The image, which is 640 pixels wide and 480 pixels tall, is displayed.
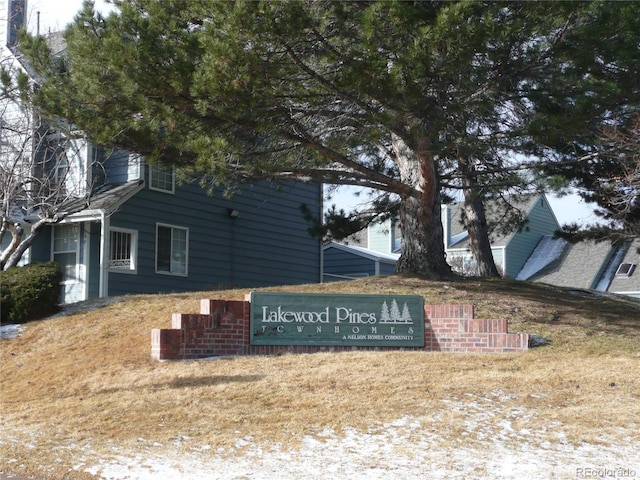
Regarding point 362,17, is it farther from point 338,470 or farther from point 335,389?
point 338,470

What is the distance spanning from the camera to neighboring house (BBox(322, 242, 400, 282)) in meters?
30.0

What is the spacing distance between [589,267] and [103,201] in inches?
794

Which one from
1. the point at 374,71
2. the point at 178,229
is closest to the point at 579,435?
the point at 374,71

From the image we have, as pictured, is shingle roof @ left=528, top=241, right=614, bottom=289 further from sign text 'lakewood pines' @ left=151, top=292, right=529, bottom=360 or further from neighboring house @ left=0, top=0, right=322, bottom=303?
sign text 'lakewood pines' @ left=151, top=292, right=529, bottom=360

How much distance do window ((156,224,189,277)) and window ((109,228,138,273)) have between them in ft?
2.60

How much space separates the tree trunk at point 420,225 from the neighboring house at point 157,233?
336cm

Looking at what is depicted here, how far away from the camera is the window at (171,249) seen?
21.3 m

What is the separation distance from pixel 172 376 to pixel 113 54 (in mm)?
4907

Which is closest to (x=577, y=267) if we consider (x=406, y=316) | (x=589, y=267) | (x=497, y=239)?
(x=589, y=267)

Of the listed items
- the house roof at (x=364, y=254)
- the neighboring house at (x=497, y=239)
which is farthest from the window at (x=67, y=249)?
the neighboring house at (x=497, y=239)

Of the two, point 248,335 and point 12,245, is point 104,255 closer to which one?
point 12,245

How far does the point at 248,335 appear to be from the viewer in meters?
13.0

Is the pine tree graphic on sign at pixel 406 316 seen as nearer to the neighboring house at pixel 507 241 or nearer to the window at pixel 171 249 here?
the window at pixel 171 249

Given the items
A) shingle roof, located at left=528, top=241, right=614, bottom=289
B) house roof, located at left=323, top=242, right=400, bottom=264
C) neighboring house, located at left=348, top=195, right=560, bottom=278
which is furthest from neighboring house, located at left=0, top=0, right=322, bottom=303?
shingle roof, located at left=528, top=241, right=614, bottom=289
